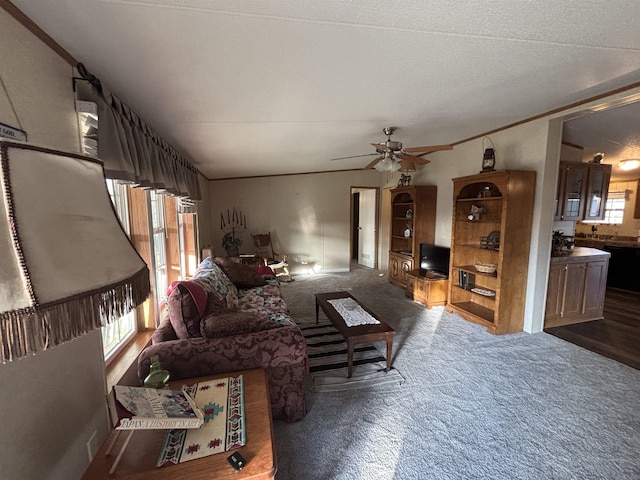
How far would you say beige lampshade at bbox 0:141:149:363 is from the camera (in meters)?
0.44

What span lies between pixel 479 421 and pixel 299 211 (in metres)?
5.05

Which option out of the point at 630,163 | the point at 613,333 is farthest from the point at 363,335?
the point at 630,163

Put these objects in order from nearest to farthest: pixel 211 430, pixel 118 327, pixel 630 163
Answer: pixel 211 430
pixel 118 327
pixel 630 163

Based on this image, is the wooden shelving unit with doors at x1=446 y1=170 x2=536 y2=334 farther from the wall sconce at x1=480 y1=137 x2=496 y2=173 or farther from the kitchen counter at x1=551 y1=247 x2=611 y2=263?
the kitchen counter at x1=551 y1=247 x2=611 y2=263

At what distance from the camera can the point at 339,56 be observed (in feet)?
5.12

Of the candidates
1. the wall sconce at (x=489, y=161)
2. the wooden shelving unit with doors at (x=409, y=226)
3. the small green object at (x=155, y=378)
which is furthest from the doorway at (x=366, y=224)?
the small green object at (x=155, y=378)

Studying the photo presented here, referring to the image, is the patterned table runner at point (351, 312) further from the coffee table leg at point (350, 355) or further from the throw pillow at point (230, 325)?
the throw pillow at point (230, 325)

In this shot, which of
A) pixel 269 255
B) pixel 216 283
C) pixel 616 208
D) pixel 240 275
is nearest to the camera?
pixel 216 283

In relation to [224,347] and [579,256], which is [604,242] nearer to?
[579,256]

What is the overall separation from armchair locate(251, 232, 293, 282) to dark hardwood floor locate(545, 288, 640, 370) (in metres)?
4.14

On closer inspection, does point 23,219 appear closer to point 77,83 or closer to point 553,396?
point 77,83

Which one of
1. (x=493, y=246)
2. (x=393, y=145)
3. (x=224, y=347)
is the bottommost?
(x=224, y=347)

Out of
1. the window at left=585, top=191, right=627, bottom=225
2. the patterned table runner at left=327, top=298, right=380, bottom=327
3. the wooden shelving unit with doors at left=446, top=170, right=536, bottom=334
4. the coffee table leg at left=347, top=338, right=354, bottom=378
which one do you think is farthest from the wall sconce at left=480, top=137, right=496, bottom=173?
the window at left=585, top=191, right=627, bottom=225

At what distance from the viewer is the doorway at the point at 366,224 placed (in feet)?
21.8
